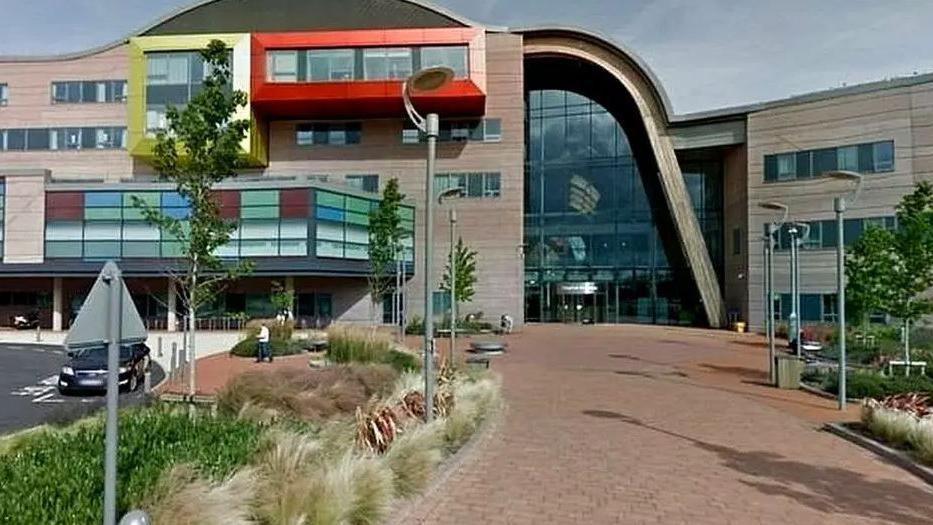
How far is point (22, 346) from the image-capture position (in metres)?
32.5

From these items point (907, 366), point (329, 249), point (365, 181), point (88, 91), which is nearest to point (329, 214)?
point (329, 249)

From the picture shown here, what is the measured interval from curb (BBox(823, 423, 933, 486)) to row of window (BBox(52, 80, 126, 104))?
46.0m

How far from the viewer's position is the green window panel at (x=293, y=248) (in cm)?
3716

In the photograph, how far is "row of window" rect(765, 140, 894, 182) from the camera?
1511 inches

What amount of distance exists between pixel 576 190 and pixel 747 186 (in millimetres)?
12270

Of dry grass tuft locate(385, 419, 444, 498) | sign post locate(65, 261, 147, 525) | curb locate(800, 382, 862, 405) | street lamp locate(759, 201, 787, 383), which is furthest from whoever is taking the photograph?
street lamp locate(759, 201, 787, 383)

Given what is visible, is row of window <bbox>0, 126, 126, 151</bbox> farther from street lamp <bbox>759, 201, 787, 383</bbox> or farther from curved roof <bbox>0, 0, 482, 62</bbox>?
street lamp <bbox>759, 201, 787, 383</bbox>

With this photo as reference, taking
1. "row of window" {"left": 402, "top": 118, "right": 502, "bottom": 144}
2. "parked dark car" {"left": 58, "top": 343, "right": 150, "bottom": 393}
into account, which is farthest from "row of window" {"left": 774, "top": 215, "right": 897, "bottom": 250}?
"parked dark car" {"left": 58, "top": 343, "right": 150, "bottom": 393}

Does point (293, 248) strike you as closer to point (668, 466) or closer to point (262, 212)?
point (262, 212)

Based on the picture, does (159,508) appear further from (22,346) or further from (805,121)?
(805,121)

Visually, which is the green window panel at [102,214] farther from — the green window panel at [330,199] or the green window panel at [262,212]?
the green window panel at [330,199]

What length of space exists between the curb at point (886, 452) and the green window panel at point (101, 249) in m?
36.3

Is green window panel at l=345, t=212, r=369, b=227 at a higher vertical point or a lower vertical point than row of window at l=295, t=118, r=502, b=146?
lower

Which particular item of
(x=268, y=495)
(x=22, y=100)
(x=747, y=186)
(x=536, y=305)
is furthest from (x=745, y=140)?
(x=22, y=100)
